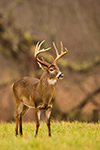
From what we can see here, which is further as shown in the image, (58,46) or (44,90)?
(58,46)

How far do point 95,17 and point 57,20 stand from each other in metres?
1.87

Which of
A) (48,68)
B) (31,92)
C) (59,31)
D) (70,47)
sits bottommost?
(31,92)

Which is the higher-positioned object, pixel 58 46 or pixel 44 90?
pixel 58 46

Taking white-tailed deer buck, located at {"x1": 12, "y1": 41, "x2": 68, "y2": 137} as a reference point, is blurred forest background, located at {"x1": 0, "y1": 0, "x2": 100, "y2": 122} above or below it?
above

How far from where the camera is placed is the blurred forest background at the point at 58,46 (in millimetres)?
11500

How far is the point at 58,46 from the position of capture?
12320 mm

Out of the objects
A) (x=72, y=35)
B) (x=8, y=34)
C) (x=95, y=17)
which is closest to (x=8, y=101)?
(x=8, y=34)

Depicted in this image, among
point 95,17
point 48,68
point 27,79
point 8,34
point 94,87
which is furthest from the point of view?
point 95,17

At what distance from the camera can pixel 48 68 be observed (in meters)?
5.33

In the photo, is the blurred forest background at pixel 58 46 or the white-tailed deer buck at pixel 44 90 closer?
the white-tailed deer buck at pixel 44 90

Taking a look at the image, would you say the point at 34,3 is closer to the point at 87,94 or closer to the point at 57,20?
the point at 57,20

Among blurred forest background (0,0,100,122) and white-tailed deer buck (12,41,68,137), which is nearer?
white-tailed deer buck (12,41,68,137)

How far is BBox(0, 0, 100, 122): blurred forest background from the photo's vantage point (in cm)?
1150

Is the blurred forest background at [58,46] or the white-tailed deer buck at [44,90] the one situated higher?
the blurred forest background at [58,46]
